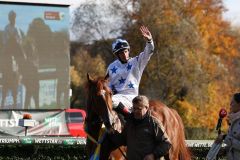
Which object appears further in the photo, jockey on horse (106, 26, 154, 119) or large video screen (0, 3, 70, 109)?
large video screen (0, 3, 70, 109)

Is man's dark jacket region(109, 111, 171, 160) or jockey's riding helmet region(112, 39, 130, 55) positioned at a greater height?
jockey's riding helmet region(112, 39, 130, 55)

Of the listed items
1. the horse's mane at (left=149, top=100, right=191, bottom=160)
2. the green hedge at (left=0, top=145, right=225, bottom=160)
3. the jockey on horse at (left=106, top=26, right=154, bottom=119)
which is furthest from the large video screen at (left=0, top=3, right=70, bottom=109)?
the jockey on horse at (left=106, top=26, right=154, bottom=119)

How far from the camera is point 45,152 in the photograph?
1655 cm

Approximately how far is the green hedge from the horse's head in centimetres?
774

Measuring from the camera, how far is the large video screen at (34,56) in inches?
1073

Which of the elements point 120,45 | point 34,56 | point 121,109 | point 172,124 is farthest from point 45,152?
point 34,56

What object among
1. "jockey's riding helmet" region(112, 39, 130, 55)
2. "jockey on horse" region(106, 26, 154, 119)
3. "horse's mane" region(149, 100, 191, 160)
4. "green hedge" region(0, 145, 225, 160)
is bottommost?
"green hedge" region(0, 145, 225, 160)

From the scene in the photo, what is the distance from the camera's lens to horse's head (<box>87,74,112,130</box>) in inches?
334

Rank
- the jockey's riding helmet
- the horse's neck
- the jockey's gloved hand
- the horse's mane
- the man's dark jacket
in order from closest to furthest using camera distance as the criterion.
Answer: the man's dark jacket
the horse's neck
the jockey's gloved hand
the jockey's riding helmet
the horse's mane

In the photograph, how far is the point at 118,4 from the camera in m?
41.9

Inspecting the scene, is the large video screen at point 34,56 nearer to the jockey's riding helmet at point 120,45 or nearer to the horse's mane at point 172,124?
the horse's mane at point 172,124

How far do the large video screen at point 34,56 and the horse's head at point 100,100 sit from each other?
61.0 ft

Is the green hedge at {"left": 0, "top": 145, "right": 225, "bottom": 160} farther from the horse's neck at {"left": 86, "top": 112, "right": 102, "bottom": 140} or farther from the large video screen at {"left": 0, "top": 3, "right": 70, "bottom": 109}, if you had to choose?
the large video screen at {"left": 0, "top": 3, "right": 70, "bottom": 109}

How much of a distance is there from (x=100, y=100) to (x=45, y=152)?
830 cm
